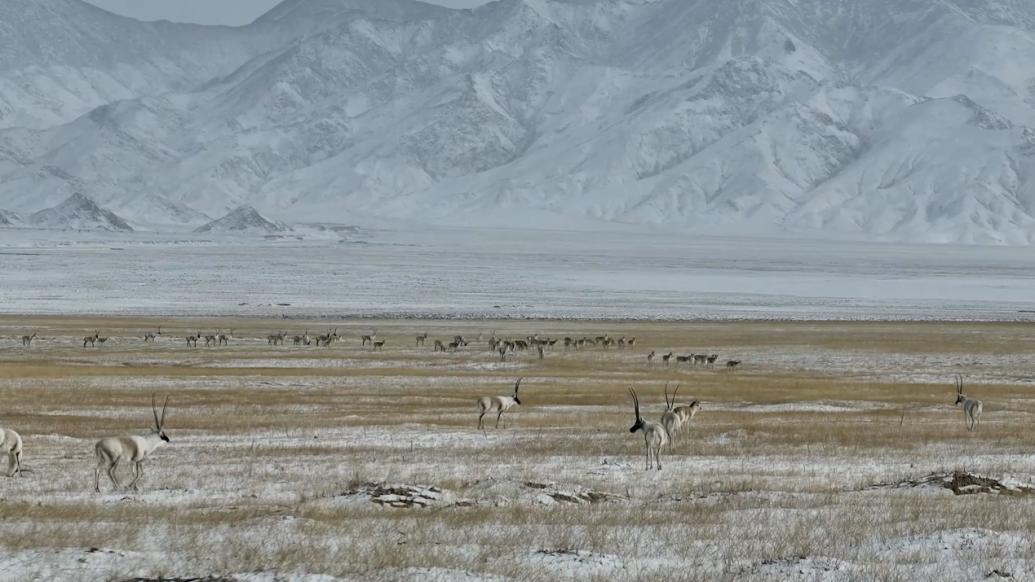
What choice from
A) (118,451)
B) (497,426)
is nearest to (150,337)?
(497,426)

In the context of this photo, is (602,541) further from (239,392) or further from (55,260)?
(55,260)

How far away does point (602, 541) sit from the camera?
13938 millimetres

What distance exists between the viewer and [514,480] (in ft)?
61.7

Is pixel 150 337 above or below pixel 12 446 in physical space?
above

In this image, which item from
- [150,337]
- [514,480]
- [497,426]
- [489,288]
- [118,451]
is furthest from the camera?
[489,288]

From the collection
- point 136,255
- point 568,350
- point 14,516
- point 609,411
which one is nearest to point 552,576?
point 14,516

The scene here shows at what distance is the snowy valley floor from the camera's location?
12.8 metres

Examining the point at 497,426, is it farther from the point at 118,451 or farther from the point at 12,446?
the point at 118,451

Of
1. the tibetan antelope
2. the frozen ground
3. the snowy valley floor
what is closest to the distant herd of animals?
the snowy valley floor

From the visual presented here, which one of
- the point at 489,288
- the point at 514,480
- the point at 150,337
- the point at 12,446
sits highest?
the point at 489,288

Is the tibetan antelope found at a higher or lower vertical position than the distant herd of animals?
higher

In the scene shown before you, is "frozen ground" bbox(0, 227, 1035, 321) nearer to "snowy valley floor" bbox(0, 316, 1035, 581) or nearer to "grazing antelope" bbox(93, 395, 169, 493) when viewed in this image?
"snowy valley floor" bbox(0, 316, 1035, 581)

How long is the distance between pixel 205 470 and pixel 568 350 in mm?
43451

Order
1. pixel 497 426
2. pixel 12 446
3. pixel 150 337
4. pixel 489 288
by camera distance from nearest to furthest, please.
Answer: pixel 12 446 < pixel 497 426 < pixel 150 337 < pixel 489 288
